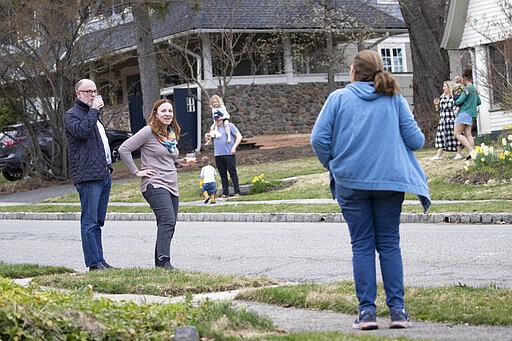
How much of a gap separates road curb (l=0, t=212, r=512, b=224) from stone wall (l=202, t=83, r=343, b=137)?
14.2 meters

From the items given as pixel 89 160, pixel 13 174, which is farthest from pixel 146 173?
pixel 13 174

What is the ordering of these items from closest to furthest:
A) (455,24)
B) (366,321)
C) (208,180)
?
(366,321) → (208,180) → (455,24)

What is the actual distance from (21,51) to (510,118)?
1410 centimetres

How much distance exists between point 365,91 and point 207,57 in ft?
96.2

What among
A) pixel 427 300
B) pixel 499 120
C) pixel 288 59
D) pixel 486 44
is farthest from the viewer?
pixel 288 59

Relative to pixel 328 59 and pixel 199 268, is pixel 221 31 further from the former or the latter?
pixel 199 268

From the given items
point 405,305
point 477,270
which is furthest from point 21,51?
point 405,305

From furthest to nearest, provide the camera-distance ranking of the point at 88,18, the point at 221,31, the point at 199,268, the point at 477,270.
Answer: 1. the point at 221,31
2. the point at 88,18
3. the point at 199,268
4. the point at 477,270

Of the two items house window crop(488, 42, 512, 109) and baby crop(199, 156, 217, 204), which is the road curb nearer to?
baby crop(199, 156, 217, 204)

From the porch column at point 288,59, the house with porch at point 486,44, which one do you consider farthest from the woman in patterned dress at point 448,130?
the porch column at point 288,59

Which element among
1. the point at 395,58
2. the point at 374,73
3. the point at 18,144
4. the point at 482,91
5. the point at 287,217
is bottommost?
the point at 287,217

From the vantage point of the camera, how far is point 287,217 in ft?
60.8

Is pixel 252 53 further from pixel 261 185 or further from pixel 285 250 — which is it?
pixel 285 250

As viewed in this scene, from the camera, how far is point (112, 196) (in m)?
26.9
